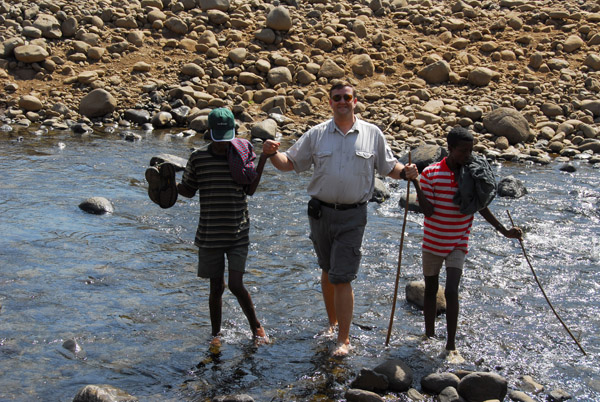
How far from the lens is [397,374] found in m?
4.96

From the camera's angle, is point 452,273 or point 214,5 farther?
point 214,5

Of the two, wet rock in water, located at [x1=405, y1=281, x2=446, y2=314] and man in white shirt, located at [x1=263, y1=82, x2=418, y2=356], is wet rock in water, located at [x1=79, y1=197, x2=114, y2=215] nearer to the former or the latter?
wet rock in water, located at [x1=405, y1=281, x2=446, y2=314]

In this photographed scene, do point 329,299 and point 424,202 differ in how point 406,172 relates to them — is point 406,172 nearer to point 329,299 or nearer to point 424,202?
point 424,202

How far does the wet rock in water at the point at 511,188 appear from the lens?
11.2 meters

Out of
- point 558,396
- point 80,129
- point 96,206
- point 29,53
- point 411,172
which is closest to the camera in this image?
point 558,396

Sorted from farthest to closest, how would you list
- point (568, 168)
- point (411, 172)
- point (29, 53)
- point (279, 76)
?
point (279, 76)
point (29, 53)
point (568, 168)
point (411, 172)

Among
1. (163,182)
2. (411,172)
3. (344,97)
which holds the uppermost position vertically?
(344,97)

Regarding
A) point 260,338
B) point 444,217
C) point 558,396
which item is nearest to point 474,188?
point 444,217

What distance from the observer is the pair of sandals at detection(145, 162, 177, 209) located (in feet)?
17.6

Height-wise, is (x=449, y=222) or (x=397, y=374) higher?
(x=449, y=222)

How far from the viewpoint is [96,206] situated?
940 centimetres

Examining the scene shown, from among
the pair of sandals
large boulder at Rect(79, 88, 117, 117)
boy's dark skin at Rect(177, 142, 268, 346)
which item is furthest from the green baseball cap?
large boulder at Rect(79, 88, 117, 117)

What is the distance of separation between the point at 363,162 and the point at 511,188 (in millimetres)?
6579

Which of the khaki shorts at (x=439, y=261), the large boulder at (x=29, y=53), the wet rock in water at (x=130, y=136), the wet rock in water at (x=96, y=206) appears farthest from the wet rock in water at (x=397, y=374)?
the large boulder at (x=29, y=53)
